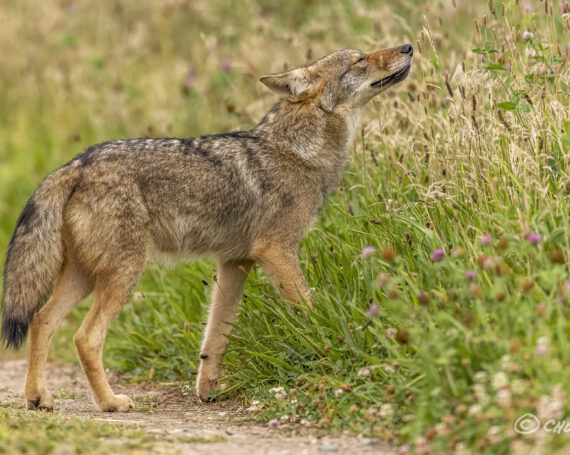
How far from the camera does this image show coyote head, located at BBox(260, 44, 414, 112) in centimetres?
584

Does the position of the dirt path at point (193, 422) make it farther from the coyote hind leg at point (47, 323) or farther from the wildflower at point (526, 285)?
the wildflower at point (526, 285)

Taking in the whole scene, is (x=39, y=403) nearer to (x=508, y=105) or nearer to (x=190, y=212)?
(x=190, y=212)

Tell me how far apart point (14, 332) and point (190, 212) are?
1.35m

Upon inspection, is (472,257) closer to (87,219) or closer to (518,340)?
(518,340)

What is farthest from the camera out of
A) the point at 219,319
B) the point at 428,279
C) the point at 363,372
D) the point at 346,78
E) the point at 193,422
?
the point at 346,78

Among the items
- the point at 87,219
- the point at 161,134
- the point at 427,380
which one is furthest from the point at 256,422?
the point at 161,134

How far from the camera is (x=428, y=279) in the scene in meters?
4.48

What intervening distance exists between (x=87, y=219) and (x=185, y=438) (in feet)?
5.66

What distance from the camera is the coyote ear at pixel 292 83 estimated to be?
5.86 meters

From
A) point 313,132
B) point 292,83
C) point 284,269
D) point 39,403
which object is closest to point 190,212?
point 284,269

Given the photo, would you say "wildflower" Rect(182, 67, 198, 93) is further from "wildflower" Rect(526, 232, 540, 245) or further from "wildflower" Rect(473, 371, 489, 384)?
"wildflower" Rect(473, 371, 489, 384)

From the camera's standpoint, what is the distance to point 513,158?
4727 mm

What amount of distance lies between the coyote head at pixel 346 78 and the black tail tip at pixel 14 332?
2.33 m

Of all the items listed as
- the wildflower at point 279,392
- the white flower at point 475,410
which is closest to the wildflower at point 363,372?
the wildflower at point 279,392
